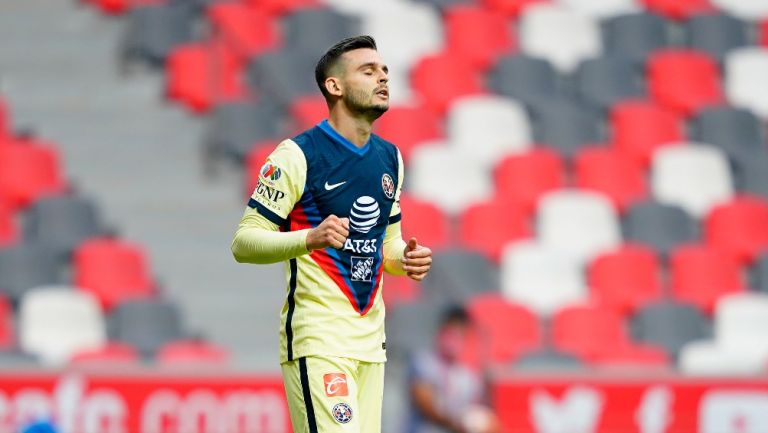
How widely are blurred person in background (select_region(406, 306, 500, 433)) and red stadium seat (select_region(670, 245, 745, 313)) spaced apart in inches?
130

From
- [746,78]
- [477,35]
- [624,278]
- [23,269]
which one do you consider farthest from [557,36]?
[23,269]

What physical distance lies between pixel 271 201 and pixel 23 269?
6523 millimetres

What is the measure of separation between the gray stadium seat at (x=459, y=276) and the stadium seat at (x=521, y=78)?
244cm

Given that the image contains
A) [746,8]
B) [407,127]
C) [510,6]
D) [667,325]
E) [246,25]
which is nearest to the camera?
[667,325]

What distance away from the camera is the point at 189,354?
999 centimetres

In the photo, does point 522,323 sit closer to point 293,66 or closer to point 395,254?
point 293,66

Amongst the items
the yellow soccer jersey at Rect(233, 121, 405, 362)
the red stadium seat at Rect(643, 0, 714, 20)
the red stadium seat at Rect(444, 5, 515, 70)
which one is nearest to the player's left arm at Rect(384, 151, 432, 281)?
the yellow soccer jersey at Rect(233, 121, 405, 362)

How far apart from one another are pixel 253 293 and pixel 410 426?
2.66 metres

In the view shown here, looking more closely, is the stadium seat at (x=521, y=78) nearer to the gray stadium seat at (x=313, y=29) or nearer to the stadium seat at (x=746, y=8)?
the gray stadium seat at (x=313, y=29)

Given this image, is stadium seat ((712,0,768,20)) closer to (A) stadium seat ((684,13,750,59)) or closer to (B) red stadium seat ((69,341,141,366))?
(A) stadium seat ((684,13,750,59))

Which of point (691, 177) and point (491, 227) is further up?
point (691, 177)

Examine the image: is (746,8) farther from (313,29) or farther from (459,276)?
(459,276)

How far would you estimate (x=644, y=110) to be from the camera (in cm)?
1323

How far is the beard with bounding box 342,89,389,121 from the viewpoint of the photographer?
4.70m
